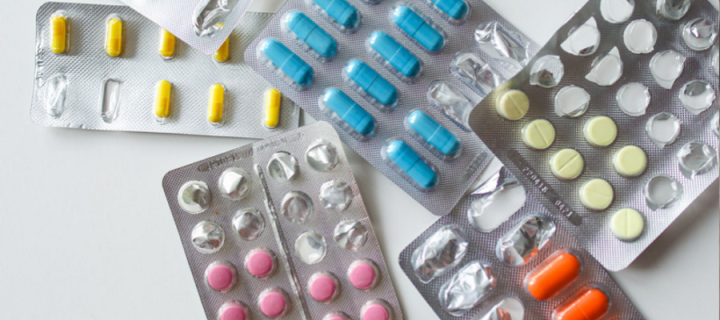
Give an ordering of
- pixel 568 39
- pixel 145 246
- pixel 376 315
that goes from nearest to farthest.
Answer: pixel 568 39 < pixel 376 315 < pixel 145 246

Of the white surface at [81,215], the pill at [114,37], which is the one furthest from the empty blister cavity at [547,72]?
the pill at [114,37]

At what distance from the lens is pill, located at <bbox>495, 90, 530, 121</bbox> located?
3.88 ft

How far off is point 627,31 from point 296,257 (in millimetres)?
833

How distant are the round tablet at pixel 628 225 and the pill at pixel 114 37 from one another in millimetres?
1149

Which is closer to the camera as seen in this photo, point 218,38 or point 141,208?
point 218,38

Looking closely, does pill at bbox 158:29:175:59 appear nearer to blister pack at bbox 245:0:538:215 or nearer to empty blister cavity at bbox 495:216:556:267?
blister pack at bbox 245:0:538:215

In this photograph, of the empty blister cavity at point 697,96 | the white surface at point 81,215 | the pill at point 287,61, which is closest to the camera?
the empty blister cavity at point 697,96

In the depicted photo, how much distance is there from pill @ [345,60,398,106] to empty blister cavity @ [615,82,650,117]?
0.47 metres

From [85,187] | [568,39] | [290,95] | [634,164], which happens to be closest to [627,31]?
[568,39]

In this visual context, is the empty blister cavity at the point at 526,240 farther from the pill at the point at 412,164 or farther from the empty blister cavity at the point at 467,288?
the pill at the point at 412,164

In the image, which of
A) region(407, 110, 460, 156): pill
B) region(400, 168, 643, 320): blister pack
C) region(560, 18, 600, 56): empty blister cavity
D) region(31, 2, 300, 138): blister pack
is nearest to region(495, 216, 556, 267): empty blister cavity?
region(400, 168, 643, 320): blister pack

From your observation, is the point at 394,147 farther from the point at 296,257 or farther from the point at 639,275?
the point at 639,275

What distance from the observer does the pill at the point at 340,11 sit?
1.26 meters

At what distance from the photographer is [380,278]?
130 centimetres
